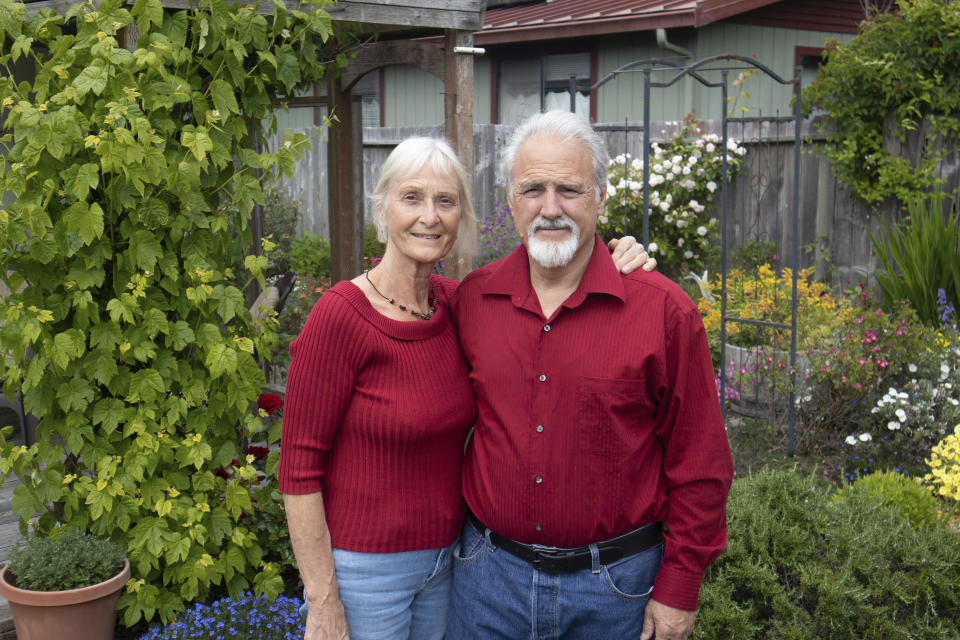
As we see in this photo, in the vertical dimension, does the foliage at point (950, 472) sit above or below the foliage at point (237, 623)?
above

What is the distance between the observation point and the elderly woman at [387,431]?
2.00 meters

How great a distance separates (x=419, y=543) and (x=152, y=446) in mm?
1413

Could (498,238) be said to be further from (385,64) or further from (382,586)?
(382,586)

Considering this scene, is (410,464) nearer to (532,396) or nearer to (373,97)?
(532,396)

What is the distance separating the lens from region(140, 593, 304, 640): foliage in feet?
9.79

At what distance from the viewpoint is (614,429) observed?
1945mm

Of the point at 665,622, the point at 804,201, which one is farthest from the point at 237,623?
the point at 804,201

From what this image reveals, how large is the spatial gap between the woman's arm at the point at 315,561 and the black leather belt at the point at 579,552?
406 millimetres

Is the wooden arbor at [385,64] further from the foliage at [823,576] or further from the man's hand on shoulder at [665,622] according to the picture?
the man's hand on shoulder at [665,622]

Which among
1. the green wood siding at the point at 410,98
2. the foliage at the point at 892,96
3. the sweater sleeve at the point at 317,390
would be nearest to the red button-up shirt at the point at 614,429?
the sweater sleeve at the point at 317,390

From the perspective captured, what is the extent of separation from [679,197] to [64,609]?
6.70m

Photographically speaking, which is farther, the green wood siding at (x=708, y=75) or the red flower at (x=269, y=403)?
the green wood siding at (x=708, y=75)

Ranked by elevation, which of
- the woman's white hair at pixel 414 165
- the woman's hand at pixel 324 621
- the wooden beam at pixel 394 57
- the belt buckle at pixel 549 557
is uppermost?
the wooden beam at pixel 394 57

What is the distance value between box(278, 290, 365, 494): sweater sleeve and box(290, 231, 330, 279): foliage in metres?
7.94
